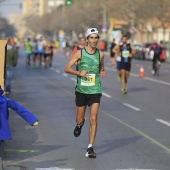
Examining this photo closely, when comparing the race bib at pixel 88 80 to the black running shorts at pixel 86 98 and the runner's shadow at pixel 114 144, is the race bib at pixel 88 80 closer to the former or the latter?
the black running shorts at pixel 86 98

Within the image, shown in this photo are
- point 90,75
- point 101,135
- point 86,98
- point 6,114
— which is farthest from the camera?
point 101,135

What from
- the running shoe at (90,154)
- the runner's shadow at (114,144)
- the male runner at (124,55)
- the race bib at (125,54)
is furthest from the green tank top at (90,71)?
the race bib at (125,54)

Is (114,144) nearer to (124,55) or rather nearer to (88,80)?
(88,80)

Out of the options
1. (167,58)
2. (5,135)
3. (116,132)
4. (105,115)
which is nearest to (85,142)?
(116,132)

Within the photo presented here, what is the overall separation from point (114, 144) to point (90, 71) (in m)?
1.64

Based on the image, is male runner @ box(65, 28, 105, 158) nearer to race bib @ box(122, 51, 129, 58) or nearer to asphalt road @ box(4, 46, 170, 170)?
asphalt road @ box(4, 46, 170, 170)

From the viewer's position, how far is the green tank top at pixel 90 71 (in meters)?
10.1

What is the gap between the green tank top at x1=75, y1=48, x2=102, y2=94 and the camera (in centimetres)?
1012

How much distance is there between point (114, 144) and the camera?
11.2 m

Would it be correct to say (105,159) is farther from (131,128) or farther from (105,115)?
(105,115)

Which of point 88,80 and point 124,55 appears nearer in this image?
point 88,80

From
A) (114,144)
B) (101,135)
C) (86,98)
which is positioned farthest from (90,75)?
(101,135)

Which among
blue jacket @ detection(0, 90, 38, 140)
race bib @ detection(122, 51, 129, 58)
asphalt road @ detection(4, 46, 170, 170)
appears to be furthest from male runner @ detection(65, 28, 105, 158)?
race bib @ detection(122, 51, 129, 58)

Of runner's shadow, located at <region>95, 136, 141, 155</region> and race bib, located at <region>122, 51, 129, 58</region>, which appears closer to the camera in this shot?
runner's shadow, located at <region>95, 136, 141, 155</region>
